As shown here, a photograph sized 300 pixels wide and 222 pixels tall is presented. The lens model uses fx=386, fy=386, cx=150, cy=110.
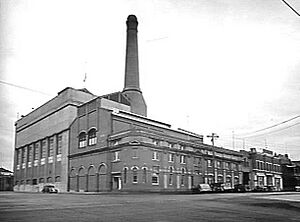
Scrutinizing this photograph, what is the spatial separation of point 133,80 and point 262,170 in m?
21.6

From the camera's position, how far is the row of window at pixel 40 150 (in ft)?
160

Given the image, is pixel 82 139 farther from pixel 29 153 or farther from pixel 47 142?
pixel 29 153

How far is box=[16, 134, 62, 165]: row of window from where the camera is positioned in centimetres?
4865

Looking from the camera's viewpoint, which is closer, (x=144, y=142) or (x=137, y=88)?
(x=144, y=142)

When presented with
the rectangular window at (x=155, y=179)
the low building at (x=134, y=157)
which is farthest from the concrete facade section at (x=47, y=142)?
the rectangular window at (x=155, y=179)

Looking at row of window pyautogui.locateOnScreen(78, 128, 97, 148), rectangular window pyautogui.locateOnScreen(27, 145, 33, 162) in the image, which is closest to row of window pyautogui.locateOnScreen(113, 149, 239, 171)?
row of window pyautogui.locateOnScreen(78, 128, 97, 148)

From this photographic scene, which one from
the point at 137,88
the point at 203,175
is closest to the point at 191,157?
the point at 203,175

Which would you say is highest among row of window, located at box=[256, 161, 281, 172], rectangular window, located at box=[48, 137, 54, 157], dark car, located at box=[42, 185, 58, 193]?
rectangular window, located at box=[48, 137, 54, 157]

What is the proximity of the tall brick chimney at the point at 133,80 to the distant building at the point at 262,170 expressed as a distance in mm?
14121

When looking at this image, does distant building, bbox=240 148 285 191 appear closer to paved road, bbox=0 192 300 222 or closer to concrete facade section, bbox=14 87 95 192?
concrete facade section, bbox=14 87 95 192

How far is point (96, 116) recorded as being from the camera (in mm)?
42562

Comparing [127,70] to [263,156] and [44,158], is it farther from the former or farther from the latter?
[263,156]

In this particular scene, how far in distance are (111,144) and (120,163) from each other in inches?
121

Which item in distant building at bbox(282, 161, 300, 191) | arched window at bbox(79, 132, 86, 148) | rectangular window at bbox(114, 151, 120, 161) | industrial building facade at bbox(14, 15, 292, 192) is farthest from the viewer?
distant building at bbox(282, 161, 300, 191)
